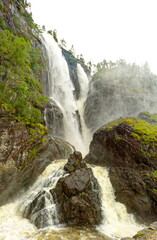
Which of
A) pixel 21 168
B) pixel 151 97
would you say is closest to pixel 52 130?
pixel 21 168

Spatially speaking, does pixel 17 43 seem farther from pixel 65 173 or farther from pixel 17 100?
pixel 65 173

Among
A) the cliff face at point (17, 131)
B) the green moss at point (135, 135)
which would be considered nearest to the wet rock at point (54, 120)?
the cliff face at point (17, 131)

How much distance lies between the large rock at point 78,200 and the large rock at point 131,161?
2793mm

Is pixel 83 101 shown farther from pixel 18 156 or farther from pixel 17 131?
pixel 18 156

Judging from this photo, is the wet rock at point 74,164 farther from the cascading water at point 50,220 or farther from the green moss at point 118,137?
the green moss at point 118,137

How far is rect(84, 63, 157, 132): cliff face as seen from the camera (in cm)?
4222

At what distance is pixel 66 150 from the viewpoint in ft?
83.1

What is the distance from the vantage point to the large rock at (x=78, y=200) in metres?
11.8

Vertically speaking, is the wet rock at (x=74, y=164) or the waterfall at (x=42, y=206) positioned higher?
the wet rock at (x=74, y=164)

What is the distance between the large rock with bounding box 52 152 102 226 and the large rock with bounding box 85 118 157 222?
2.79 metres

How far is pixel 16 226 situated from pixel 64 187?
421 cm

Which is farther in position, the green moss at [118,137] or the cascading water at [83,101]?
the cascading water at [83,101]

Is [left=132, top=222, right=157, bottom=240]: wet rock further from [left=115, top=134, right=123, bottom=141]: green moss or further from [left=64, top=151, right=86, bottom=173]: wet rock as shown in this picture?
[left=115, top=134, right=123, bottom=141]: green moss

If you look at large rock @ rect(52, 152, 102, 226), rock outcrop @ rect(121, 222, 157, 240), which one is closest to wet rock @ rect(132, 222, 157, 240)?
rock outcrop @ rect(121, 222, 157, 240)
